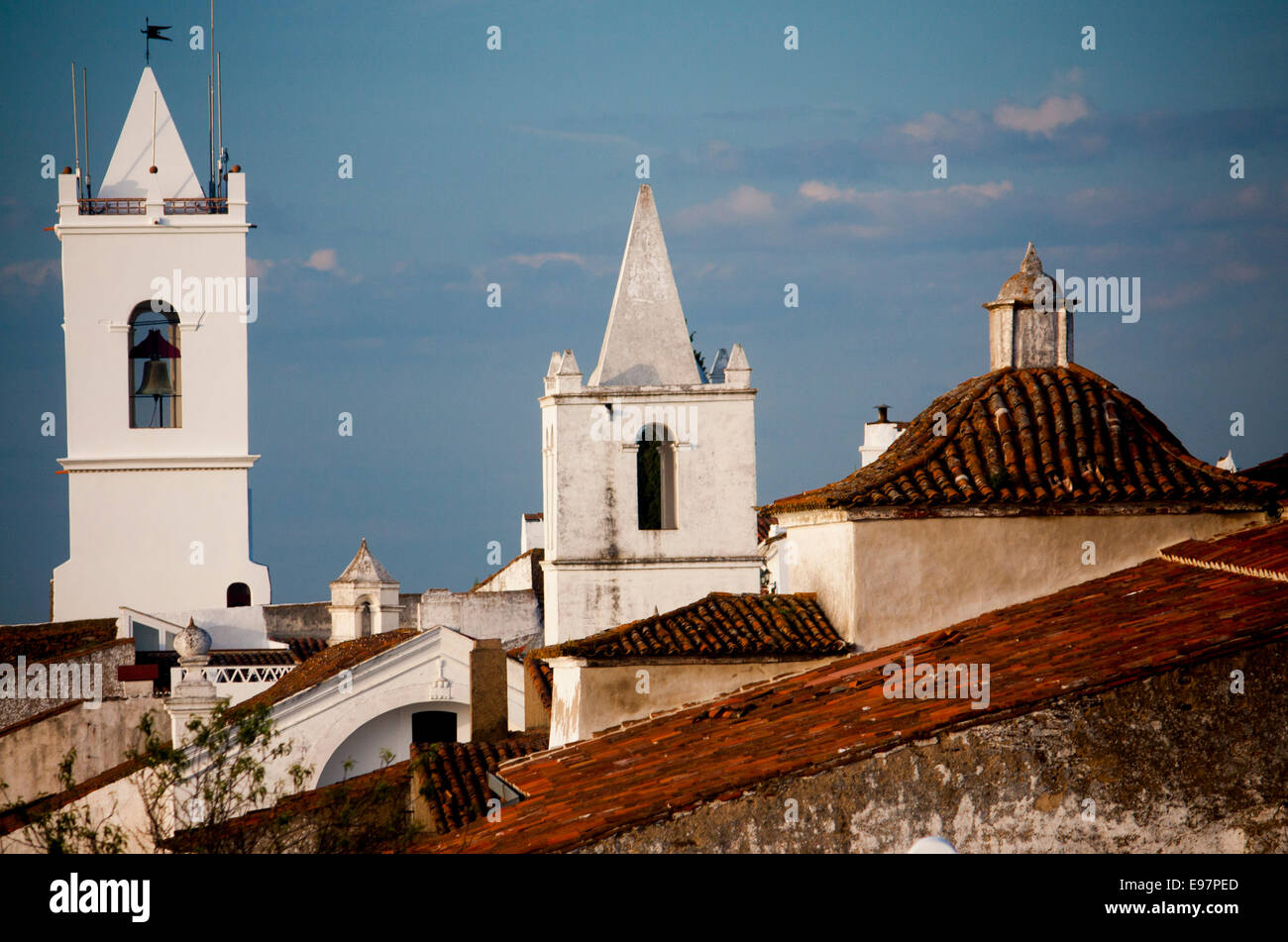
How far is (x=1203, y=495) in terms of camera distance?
13.0 metres

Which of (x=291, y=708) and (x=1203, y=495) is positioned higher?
(x=1203, y=495)

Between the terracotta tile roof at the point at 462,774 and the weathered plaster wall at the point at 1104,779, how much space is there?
6425 millimetres

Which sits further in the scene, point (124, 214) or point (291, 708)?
point (124, 214)

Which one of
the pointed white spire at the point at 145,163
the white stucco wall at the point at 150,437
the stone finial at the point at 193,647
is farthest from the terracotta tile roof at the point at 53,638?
the pointed white spire at the point at 145,163

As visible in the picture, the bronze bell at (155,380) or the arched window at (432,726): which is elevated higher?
the bronze bell at (155,380)

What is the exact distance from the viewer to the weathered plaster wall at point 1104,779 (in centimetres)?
845

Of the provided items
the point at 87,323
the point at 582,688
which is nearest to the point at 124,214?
the point at 87,323

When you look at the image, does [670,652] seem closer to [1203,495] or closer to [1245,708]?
[1203,495]

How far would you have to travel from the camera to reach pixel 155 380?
46.5 meters

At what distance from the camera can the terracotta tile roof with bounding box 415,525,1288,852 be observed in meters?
8.86

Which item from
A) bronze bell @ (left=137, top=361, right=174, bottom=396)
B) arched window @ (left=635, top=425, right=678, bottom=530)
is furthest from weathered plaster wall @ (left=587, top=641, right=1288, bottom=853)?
bronze bell @ (left=137, top=361, right=174, bottom=396)

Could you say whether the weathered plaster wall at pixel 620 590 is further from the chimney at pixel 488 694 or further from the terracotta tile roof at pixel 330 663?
the chimney at pixel 488 694

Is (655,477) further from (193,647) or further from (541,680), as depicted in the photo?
(193,647)
